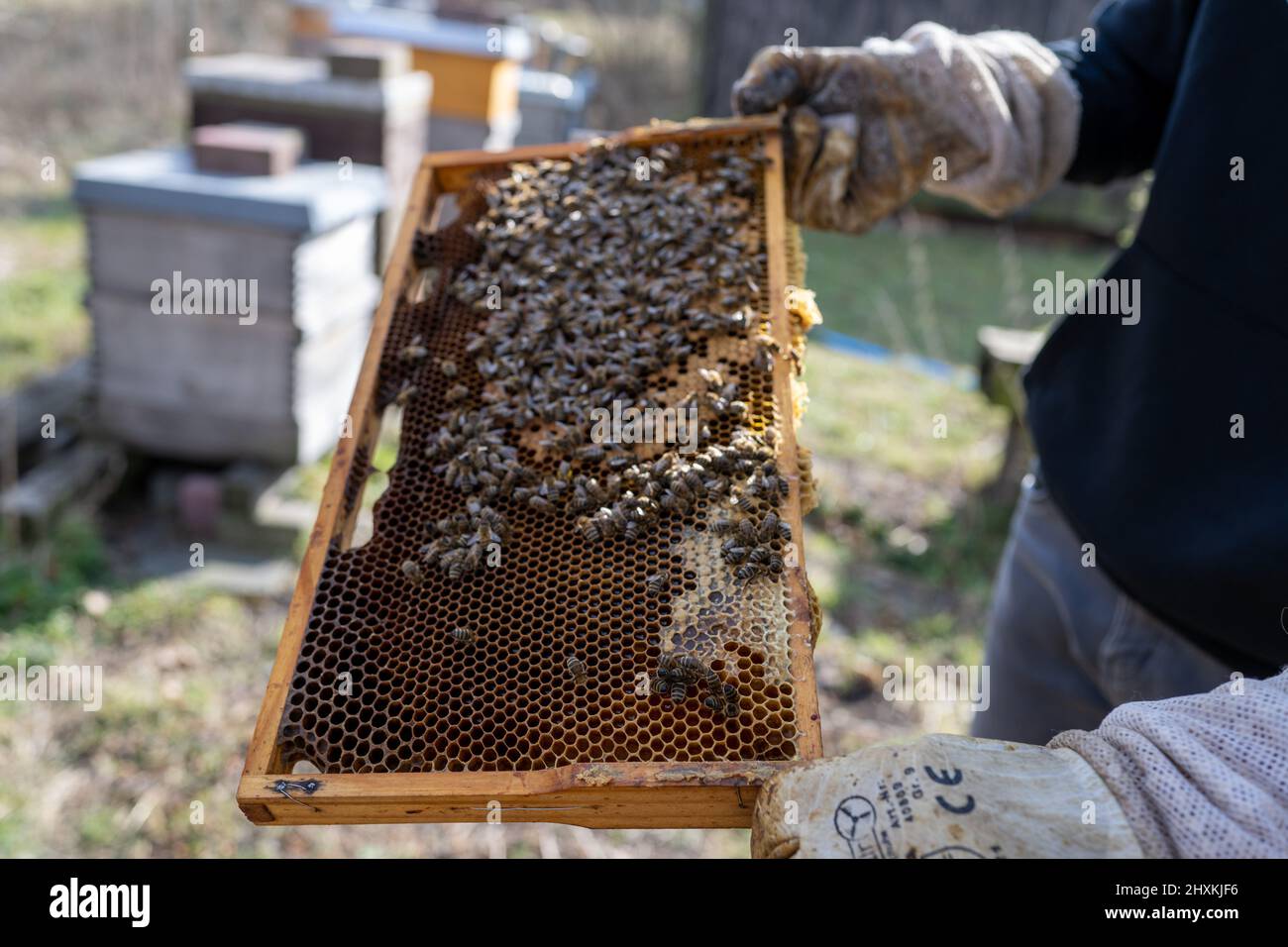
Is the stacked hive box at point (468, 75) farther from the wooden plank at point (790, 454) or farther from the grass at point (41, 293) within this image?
the wooden plank at point (790, 454)

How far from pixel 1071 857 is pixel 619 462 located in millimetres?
1461

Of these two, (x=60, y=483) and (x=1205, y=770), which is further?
(x=60, y=483)

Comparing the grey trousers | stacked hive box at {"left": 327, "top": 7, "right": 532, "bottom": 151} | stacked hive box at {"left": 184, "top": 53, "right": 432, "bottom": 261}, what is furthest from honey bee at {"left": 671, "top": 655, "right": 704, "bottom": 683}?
stacked hive box at {"left": 327, "top": 7, "right": 532, "bottom": 151}

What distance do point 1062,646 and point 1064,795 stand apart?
73.3 inches

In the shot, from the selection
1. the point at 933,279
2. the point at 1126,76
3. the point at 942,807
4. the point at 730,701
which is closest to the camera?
the point at 942,807

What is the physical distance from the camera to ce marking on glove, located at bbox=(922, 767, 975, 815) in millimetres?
1793

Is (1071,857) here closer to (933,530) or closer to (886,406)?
(933,530)

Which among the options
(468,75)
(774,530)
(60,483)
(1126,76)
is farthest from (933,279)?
(774,530)

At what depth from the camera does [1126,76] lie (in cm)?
346

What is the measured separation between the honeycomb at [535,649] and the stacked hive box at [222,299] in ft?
13.8

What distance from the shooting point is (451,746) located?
2.22 metres

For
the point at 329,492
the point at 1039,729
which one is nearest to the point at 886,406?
the point at 1039,729

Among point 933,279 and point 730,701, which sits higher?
point 933,279

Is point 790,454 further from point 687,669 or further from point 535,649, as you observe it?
point 535,649
